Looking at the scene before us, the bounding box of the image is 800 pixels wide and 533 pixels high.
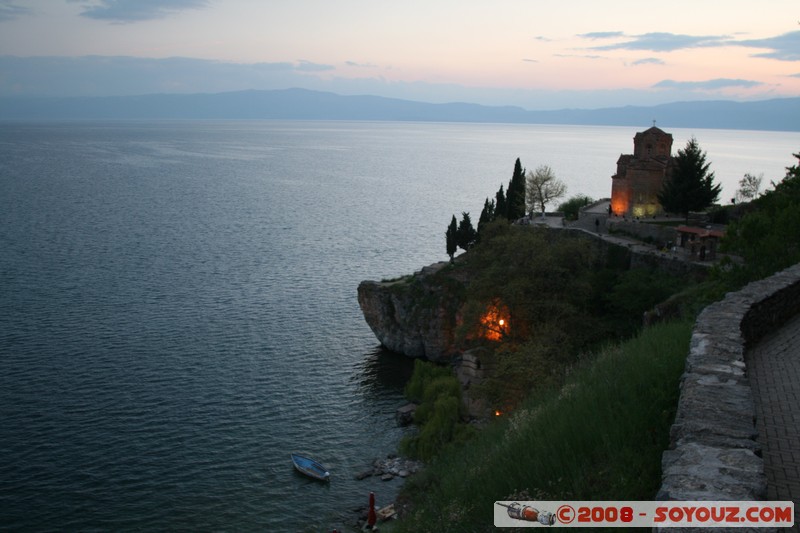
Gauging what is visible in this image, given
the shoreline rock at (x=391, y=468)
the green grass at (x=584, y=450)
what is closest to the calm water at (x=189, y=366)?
the shoreline rock at (x=391, y=468)

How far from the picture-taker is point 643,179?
2282 inches

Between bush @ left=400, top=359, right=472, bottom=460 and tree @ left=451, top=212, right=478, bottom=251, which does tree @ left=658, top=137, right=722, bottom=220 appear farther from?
bush @ left=400, top=359, right=472, bottom=460

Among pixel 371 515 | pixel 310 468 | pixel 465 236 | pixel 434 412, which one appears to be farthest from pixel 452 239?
pixel 371 515

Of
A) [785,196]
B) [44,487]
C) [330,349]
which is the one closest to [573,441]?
[785,196]

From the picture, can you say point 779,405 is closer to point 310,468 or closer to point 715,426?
point 715,426

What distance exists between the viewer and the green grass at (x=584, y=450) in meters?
9.29

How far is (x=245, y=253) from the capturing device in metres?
79.2

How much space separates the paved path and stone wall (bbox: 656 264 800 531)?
0.87 meters

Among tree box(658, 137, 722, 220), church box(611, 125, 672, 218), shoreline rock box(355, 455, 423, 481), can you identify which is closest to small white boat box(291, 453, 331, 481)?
shoreline rock box(355, 455, 423, 481)

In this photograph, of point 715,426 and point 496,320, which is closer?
point 715,426

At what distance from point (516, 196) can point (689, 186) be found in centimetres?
1682

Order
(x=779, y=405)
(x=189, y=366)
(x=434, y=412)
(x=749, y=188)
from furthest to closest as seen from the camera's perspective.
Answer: (x=749, y=188), (x=189, y=366), (x=434, y=412), (x=779, y=405)

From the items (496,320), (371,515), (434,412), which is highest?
(496,320)

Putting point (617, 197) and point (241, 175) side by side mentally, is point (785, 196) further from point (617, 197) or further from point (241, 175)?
point (241, 175)
